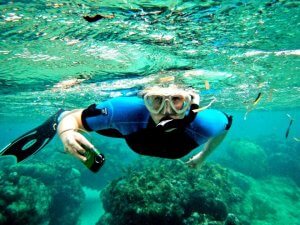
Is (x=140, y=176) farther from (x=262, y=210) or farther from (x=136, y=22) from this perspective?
(x=262, y=210)

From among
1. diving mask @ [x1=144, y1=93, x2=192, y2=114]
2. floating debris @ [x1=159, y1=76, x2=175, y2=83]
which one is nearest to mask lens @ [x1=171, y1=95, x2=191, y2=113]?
diving mask @ [x1=144, y1=93, x2=192, y2=114]

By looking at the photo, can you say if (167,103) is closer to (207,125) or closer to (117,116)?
(117,116)

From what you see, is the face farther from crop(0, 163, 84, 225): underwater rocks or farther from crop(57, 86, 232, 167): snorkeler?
crop(0, 163, 84, 225): underwater rocks

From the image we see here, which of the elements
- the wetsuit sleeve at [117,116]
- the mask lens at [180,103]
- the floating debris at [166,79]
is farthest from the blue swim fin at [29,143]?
the floating debris at [166,79]

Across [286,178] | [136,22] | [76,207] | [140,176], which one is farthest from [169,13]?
[286,178]

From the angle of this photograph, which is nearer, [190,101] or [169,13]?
[190,101]

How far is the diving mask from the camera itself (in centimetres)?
446

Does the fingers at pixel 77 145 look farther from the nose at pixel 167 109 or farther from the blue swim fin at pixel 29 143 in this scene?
the blue swim fin at pixel 29 143

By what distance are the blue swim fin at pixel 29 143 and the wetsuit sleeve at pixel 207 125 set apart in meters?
3.31

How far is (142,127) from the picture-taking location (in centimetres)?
476

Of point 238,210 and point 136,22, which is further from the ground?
point 136,22

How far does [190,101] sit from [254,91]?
23492mm

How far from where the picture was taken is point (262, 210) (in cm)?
2177

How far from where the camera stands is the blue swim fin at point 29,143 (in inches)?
243
